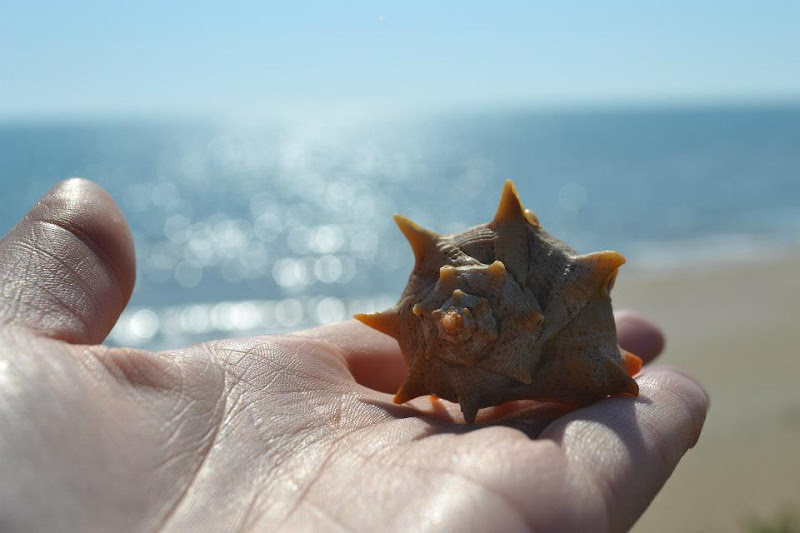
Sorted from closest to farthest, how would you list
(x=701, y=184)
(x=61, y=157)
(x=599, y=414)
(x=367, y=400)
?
(x=599, y=414)
(x=367, y=400)
(x=701, y=184)
(x=61, y=157)

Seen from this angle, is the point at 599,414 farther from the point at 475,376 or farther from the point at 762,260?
the point at 762,260

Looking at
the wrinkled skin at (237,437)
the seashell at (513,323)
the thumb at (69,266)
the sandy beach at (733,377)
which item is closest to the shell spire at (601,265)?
the seashell at (513,323)

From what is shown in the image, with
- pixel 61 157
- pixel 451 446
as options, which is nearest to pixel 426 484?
pixel 451 446

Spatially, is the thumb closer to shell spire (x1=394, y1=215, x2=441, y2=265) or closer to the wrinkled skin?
the wrinkled skin

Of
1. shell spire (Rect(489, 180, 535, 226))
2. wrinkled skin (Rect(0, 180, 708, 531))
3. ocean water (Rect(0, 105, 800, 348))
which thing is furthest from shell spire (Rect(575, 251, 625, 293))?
ocean water (Rect(0, 105, 800, 348))

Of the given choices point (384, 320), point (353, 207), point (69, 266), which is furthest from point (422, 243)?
point (353, 207)

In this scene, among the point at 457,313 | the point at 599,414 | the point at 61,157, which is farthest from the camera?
the point at 61,157
